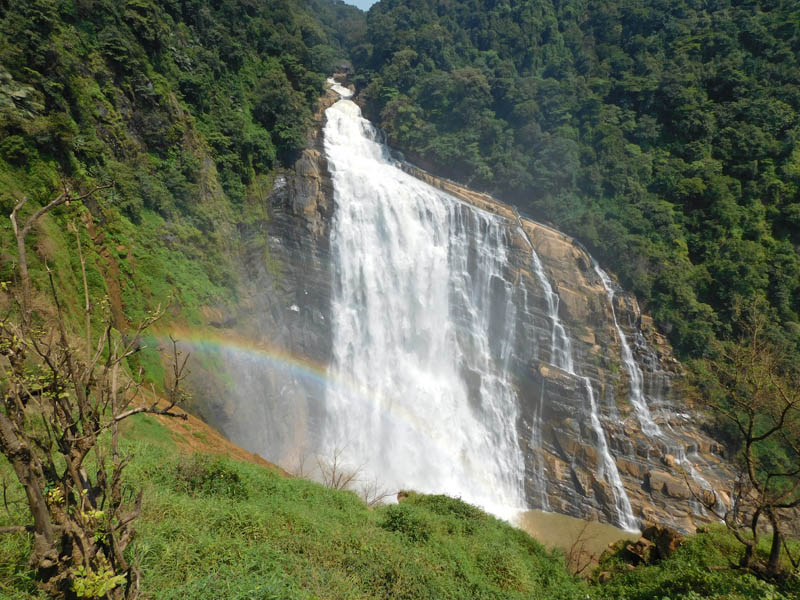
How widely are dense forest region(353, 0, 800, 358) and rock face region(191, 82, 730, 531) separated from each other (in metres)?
3.48

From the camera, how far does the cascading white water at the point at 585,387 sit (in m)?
18.3

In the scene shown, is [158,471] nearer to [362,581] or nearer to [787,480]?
[362,581]

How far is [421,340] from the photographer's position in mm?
21734

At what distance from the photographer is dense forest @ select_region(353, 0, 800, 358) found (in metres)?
23.5

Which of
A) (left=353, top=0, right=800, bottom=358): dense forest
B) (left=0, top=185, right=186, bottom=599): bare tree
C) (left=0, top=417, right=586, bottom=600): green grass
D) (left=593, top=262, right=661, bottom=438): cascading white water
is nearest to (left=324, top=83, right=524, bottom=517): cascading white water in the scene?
(left=593, top=262, right=661, bottom=438): cascading white water

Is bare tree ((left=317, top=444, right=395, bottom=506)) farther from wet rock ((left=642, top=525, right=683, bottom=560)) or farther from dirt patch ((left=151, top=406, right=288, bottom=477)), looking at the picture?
wet rock ((left=642, top=525, right=683, bottom=560))

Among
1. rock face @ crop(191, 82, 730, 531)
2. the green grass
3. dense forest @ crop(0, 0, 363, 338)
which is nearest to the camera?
the green grass

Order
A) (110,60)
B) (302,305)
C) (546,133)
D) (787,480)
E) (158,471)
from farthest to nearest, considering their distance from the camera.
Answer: (546,133) < (302,305) < (787,480) < (110,60) < (158,471)

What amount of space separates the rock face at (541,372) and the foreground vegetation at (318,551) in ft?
24.6

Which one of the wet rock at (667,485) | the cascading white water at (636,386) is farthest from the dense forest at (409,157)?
the wet rock at (667,485)

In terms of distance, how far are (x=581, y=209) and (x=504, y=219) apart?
617cm

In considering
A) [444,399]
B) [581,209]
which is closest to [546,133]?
[581,209]

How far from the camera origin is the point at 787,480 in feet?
62.1

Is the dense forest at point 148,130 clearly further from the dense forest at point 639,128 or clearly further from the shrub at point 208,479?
the dense forest at point 639,128
